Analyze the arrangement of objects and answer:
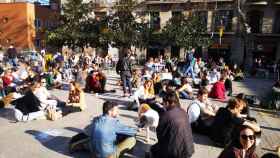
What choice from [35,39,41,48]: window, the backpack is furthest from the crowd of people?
[35,39,41,48]: window

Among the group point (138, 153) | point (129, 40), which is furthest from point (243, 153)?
point (129, 40)

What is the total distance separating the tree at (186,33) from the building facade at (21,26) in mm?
14008

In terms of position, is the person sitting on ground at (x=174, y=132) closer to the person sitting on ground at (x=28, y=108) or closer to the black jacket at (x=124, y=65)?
the person sitting on ground at (x=28, y=108)

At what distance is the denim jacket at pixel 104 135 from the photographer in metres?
6.24

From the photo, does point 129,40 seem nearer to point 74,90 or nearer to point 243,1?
point 243,1

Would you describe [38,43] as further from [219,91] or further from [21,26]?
[219,91]

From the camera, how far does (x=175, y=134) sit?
5.75 m

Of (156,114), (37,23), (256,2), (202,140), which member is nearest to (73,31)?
(37,23)

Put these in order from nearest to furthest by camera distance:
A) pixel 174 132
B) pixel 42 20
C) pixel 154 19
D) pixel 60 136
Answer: pixel 174 132 → pixel 60 136 → pixel 154 19 → pixel 42 20

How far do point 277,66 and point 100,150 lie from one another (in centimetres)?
2298

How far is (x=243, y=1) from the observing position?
1361 inches

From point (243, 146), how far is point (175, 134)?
1.46 meters

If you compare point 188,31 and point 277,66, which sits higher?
point 188,31

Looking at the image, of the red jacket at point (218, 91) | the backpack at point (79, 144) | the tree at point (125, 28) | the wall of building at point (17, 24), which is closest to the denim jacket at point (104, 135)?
the backpack at point (79, 144)
